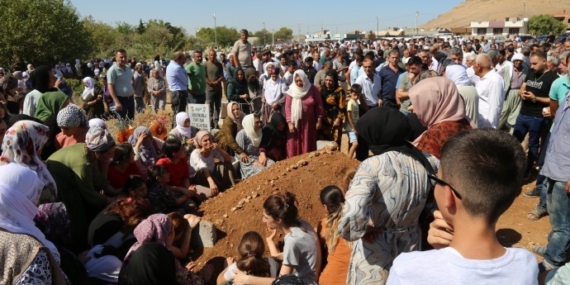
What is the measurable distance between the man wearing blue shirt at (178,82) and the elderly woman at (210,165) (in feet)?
11.2

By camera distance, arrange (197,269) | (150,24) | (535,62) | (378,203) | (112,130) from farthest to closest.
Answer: (150,24) < (112,130) < (535,62) < (197,269) < (378,203)

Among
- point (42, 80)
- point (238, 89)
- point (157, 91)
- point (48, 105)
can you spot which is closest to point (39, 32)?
point (157, 91)

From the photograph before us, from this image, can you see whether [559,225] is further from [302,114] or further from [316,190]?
[302,114]

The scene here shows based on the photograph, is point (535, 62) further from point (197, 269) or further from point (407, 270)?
point (407, 270)

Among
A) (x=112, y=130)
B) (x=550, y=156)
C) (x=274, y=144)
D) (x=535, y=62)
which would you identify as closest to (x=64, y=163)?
(x=274, y=144)

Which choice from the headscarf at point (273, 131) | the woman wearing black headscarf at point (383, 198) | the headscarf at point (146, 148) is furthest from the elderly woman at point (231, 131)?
the woman wearing black headscarf at point (383, 198)

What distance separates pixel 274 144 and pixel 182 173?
1835mm

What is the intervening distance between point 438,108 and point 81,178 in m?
3.11

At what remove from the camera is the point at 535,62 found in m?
6.50

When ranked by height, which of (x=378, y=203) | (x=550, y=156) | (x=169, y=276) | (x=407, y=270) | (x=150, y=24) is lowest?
(x=169, y=276)

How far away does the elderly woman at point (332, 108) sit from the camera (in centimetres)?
743

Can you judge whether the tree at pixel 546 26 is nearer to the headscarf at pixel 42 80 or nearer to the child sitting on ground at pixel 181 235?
Result: the headscarf at pixel 42 80

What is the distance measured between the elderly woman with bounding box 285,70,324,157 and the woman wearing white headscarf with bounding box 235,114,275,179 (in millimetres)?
556

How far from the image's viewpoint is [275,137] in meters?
6.81
